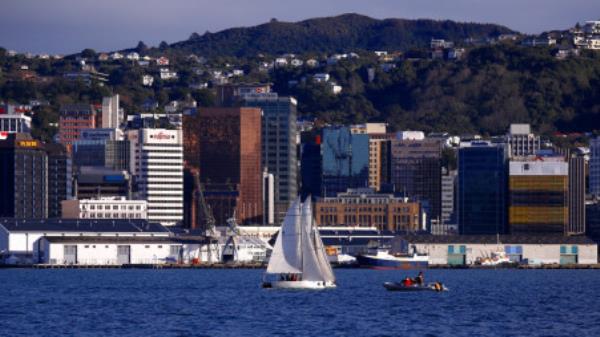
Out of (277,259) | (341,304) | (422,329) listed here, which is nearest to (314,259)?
(277,259)

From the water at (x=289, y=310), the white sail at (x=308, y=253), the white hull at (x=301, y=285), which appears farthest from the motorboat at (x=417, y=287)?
the white sail at (x=308, y=253)

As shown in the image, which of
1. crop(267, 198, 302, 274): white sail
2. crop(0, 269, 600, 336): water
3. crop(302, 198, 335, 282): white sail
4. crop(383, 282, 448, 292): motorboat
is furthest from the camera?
crop(383, 282, 448, 292): motorboat

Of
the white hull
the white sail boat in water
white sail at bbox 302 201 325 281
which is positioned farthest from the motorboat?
white sail at bbox 302 201 325 281

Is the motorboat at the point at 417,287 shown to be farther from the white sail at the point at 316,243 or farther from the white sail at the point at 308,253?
the white sail at the point at 308,253

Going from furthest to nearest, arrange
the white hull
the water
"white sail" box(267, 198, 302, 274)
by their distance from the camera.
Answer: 1. the white hull
2. "white sail" box(267, 198, 302, 274)
3. the water

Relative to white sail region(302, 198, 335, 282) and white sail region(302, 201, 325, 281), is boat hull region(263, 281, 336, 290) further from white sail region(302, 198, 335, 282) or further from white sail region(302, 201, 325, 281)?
white sail region(302, 198, 335, 282)

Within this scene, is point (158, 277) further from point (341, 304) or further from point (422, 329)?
point (422, 329)

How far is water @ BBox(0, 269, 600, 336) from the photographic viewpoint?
90062 mm

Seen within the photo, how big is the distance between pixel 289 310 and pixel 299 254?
21943 millimetres

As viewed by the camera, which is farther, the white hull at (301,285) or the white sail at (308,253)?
the white hull at (301,285)

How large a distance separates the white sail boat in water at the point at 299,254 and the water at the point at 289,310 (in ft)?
5.68

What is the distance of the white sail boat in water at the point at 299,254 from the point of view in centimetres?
12594

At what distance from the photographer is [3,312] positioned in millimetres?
104125

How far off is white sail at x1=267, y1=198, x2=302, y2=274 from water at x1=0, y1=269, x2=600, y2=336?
1.98 m
